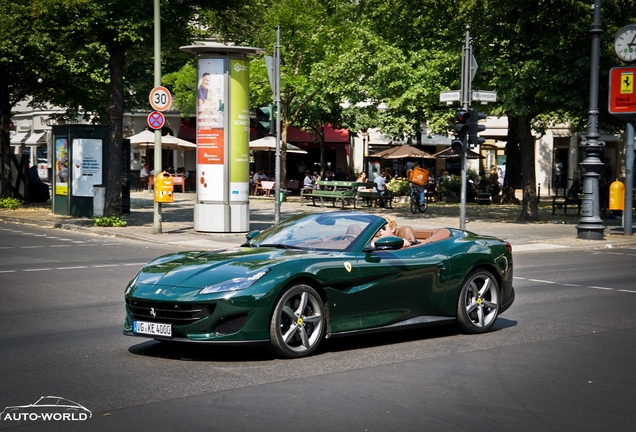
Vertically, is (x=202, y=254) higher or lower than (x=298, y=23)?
lower

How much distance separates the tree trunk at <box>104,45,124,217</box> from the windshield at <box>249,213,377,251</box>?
672 inches

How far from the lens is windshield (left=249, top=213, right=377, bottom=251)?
8.88 m

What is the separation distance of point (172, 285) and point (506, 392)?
2.92m

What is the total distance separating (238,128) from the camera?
920 inches

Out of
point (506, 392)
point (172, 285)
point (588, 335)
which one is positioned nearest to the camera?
point (506, 392)

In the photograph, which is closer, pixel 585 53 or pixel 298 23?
pixel 585 53

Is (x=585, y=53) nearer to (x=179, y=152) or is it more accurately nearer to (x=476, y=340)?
(x=476, y=340)

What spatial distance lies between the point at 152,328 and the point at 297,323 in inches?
49.3

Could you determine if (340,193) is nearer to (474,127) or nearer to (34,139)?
(474,127)

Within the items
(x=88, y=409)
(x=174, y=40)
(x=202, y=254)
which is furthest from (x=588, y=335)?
(x=174, y=40)

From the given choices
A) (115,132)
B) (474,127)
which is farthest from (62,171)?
(474,127)

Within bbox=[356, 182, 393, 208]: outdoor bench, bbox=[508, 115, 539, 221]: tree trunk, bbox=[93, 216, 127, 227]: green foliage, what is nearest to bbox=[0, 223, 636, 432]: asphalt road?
bbox=[93, 216, 127, 227]: green foliage

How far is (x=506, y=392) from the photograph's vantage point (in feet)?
23.0

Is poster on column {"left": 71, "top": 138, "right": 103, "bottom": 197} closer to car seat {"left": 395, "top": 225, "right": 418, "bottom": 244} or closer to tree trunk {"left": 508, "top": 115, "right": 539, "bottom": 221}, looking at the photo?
tree trunk {"left": 508, "top": 115, "right": 539, "bottom": 221}
